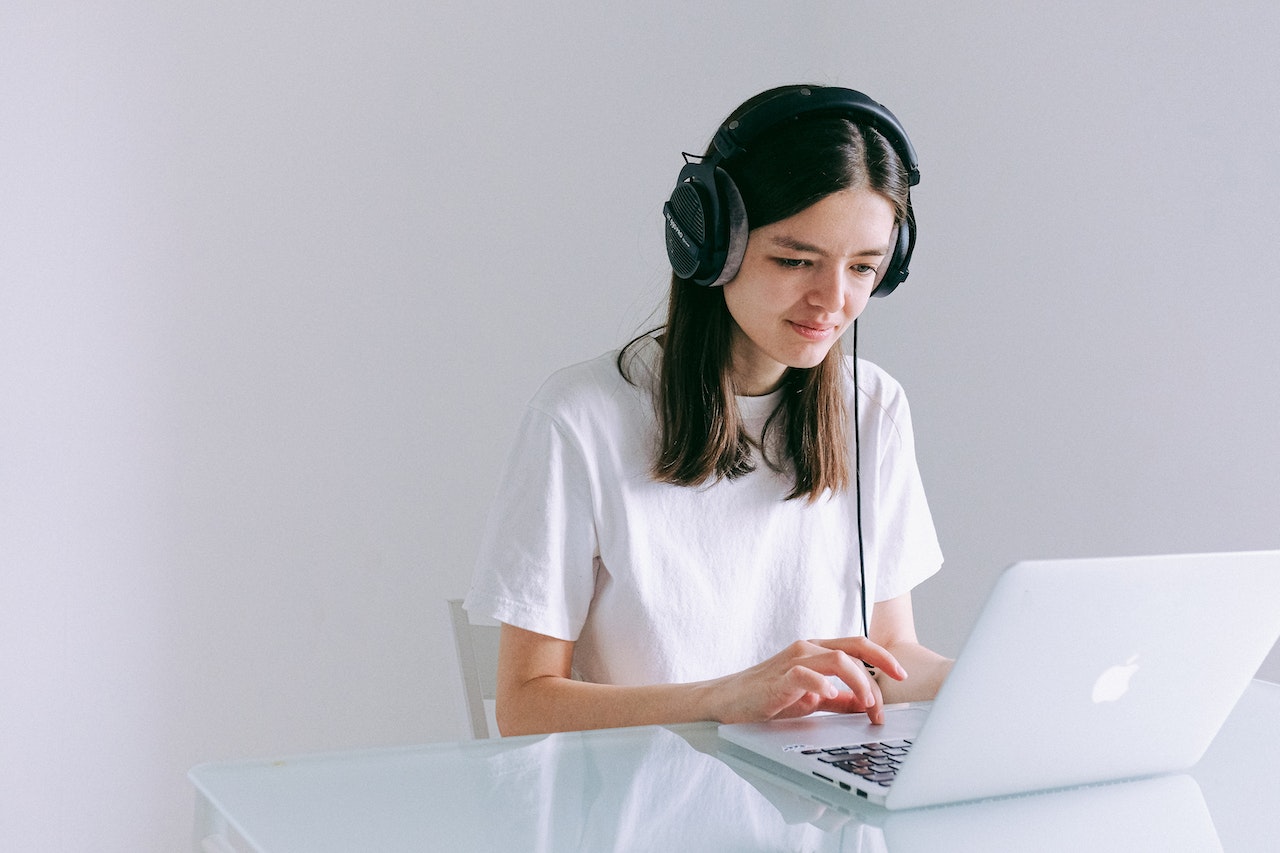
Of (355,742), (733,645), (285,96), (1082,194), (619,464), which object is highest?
(285,96)

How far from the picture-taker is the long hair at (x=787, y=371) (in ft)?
3.99

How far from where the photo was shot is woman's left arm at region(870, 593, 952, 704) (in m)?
1.17

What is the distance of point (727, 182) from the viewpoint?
1223mm

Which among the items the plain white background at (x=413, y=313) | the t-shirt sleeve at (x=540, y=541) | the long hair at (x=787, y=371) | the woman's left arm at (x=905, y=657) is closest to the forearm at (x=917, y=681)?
the woman's left arm at (x=905, y=657)

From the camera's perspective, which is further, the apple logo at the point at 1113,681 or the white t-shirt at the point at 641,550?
the white t-shirt at the point at 641,550

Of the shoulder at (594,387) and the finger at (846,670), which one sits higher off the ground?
the shoulder at (594,387)

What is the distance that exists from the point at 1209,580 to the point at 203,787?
0.63 m

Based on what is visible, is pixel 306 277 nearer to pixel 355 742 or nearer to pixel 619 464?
pixel 355 742

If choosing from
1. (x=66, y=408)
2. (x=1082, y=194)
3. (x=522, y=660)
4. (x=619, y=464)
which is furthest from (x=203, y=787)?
(x=1082, y=194)

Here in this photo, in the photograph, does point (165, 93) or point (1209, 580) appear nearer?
point (1209, 580)

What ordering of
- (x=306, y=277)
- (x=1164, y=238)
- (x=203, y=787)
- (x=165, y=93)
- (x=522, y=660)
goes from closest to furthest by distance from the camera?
(x=203, y=787) < (x=522, y=660) < (x=1164, y=238) < (x=165, y=93) < (x=306, y=277)

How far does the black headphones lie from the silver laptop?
540 mm

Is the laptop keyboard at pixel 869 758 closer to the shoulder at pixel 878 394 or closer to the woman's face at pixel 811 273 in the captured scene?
the woman's face at pixel 811 273

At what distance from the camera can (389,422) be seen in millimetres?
2223
